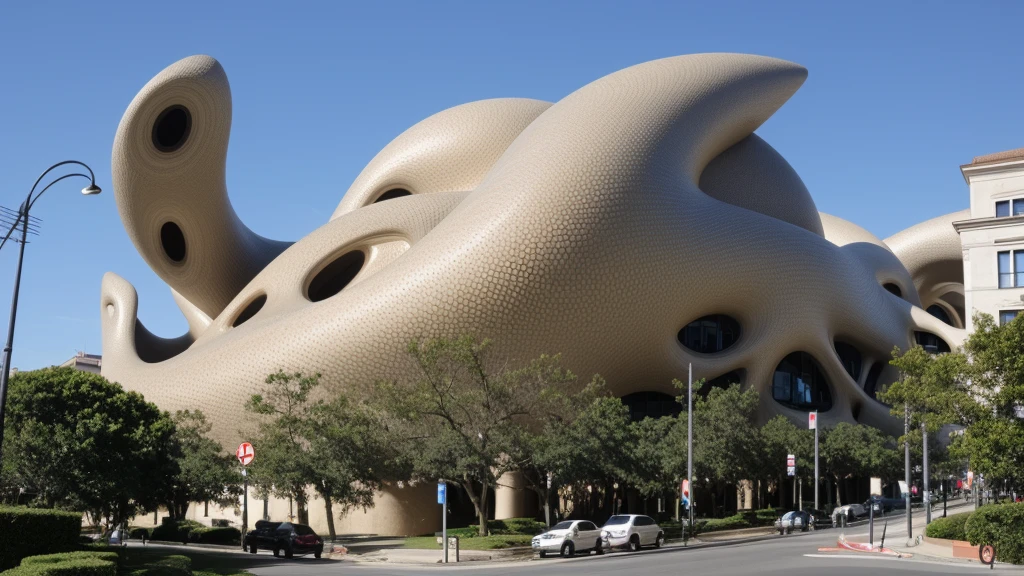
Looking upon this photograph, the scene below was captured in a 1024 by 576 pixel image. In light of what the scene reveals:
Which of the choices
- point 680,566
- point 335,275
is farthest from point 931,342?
point 680,566

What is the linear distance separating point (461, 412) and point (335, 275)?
29601 millimetres

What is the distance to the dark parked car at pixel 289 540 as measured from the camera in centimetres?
3744

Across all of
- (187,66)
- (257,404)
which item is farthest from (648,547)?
(187,66)

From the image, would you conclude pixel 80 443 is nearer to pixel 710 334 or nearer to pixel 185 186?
pixel 185 186

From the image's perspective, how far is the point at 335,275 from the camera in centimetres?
7244

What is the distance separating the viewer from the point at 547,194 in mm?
55562

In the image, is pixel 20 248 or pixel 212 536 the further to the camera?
pixel 212 536

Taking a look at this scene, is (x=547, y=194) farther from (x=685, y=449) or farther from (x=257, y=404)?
(x=257, y=404)

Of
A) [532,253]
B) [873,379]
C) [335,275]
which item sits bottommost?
[873,379]

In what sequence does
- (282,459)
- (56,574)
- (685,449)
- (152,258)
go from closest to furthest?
1. (56,574)
2. (282,459)
3. (685,449)
4. (152,258)

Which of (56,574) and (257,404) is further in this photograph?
(257,404)

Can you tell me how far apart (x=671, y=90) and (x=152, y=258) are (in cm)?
3655

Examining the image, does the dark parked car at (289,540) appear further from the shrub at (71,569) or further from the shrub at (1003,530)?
the shrub at (1003,530)

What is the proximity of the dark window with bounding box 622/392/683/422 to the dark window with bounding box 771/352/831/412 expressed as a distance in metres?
7.76
